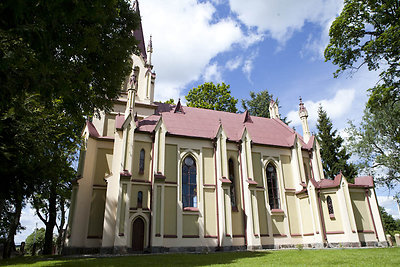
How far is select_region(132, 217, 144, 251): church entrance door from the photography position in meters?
17.6

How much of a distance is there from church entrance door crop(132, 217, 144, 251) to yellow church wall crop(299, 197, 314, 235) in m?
12.5

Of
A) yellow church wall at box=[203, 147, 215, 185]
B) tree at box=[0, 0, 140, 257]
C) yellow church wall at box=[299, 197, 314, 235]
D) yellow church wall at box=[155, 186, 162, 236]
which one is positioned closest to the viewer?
tree at box=[0, 0, 140, 257]

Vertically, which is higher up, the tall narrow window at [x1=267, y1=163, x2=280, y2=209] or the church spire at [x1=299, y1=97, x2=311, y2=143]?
the church spire at [x1=299, y1=97, x2=311, y2=143]

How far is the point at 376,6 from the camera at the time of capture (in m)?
12.4

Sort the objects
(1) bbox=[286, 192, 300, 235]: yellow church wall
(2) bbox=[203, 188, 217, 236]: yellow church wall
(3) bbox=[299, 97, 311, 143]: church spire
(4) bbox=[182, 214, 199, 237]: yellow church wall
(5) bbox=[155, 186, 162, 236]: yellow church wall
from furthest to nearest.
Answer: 1. (3) bbox=[299, 97, 311, 143]: church spire
2. (1) bbox=[286, 192, 300, 235]: yellow church wall
3. (2) bbox=[203, 188, 217, 236]: yellow church wall
4. (4) bbox=[182, 214, 199, 237]: yellow church wall
5. (5) bbox=[155, 186, 162, 236]: yellow church wall

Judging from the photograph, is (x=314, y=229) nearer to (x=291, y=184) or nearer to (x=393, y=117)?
(x=291, y=184)

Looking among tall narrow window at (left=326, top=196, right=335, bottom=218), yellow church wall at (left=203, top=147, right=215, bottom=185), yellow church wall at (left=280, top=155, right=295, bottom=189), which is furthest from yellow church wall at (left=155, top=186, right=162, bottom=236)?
tall narrow window at (left=326, top=196, right=335, bottom=218)

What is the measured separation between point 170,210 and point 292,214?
32.7 feet

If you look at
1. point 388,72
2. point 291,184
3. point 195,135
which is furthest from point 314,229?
point 388,72

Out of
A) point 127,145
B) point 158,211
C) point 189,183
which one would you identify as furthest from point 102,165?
point 189,183

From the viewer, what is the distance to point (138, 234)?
1789 centimetres

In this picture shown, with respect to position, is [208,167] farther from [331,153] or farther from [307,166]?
[331,153]

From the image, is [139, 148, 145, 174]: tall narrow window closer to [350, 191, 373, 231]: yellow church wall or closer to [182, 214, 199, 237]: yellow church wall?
[182, 214, 199, 237]: yellow church wall

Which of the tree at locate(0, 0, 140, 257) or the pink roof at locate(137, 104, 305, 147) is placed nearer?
the tree at locate(0, 0, 140, 257)
